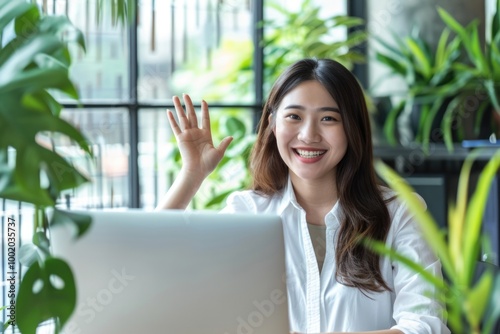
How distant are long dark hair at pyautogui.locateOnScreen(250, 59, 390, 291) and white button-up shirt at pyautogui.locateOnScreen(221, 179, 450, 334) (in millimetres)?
28

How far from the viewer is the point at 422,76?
4621 mm

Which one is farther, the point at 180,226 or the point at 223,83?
the point at 223,83

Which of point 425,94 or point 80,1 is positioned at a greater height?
point 80,1

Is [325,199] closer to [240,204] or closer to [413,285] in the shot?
[240,204]

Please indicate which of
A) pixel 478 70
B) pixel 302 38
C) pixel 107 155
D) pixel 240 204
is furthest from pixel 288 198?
pixel 302 38

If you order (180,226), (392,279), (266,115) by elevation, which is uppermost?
(266,115)

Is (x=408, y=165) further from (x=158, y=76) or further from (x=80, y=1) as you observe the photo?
(x=80, y=1)

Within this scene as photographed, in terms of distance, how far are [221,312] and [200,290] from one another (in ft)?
0.16

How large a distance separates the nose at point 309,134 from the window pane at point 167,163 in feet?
6.75

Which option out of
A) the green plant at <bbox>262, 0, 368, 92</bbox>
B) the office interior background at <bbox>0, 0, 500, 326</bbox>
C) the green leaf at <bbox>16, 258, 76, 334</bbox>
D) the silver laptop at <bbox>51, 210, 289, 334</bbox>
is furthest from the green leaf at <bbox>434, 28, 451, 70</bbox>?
the green leaf at <bbox>16, 258, 76, 334</bbox>

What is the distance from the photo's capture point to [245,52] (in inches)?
188

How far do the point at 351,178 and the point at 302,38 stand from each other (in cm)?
251

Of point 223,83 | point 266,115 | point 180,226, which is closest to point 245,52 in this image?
point 223,83

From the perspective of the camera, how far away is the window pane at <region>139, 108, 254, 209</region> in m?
4.27
